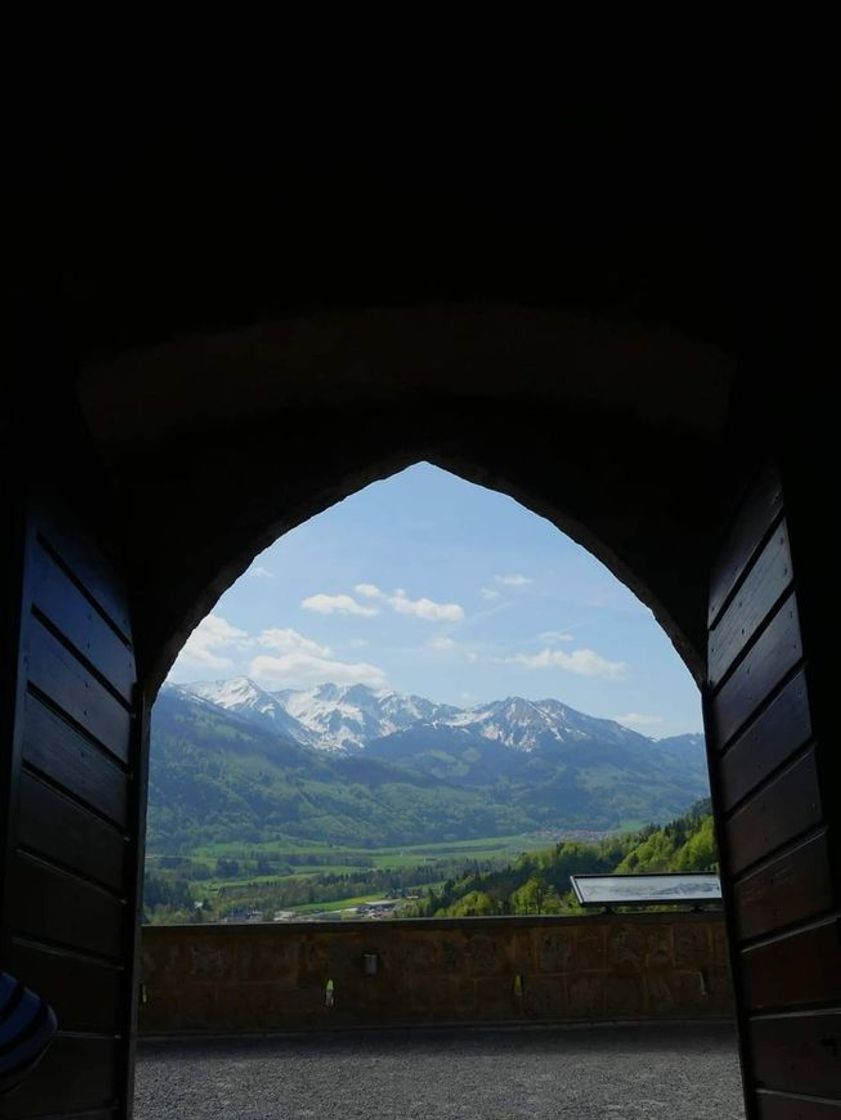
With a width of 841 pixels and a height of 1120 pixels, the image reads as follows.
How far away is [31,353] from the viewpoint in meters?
2.37

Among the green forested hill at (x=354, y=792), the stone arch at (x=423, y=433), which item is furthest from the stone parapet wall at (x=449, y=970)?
the green forested hill at (x=354, y=792)

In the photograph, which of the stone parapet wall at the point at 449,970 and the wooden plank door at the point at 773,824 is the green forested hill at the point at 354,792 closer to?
the stone parapet wall at the point at 449,970

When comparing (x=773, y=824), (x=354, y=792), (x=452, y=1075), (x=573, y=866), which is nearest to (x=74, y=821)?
(x=773, y=824)

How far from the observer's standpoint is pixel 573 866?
37469mm

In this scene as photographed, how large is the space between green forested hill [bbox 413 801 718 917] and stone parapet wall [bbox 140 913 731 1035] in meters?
0.90

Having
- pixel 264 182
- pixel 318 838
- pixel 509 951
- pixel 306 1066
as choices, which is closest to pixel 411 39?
pixel 264 182

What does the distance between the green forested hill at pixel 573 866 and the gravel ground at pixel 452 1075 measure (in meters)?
1.36

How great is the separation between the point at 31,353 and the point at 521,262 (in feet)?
4.46

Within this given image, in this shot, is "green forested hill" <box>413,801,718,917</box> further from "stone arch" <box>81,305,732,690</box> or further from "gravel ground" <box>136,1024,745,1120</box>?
"stone arch" <box>81,305,732,690</box>

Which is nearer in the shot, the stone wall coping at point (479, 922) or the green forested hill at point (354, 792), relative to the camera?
the stone wall coping at point (479, 922)

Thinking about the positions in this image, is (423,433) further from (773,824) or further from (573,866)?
(573,866)

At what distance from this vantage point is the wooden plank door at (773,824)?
2.14m

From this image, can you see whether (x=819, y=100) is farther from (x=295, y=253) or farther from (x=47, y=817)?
(x=47, y=817)

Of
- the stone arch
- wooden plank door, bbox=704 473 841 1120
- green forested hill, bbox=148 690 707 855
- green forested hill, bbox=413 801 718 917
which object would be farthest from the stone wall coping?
green forested hill, bbox=148 690 707 855
